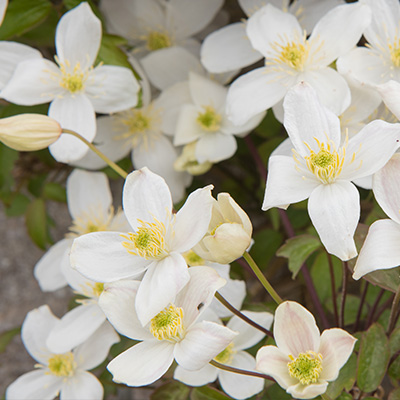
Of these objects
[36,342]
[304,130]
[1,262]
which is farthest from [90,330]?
Result: [1,262]

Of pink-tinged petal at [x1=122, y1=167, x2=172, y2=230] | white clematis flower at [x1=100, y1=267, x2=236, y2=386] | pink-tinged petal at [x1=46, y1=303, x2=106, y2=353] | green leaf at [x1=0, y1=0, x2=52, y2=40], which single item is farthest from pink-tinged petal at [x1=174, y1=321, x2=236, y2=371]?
green leaf at [x1=0, y1=0, x2=52, y2=40]

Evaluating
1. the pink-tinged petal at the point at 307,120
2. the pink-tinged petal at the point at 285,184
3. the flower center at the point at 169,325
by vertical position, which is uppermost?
the pink-tinged petal at the point at 307,120

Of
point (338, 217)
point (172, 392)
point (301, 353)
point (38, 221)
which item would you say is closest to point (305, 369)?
point (301, 353)

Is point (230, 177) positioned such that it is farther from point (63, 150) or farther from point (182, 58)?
point (63, 150)

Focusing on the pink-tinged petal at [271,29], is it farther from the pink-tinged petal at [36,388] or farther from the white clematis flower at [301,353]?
the pink-tinged petal at [36,388]

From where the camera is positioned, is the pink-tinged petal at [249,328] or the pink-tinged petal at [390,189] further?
the pink-tinged petal at [249,328]

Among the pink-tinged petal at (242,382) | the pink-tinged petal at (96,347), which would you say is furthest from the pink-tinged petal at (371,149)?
the pink-tinged petal at (96,347)

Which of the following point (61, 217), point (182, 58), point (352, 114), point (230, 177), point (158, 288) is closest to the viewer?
point (158, 288)
